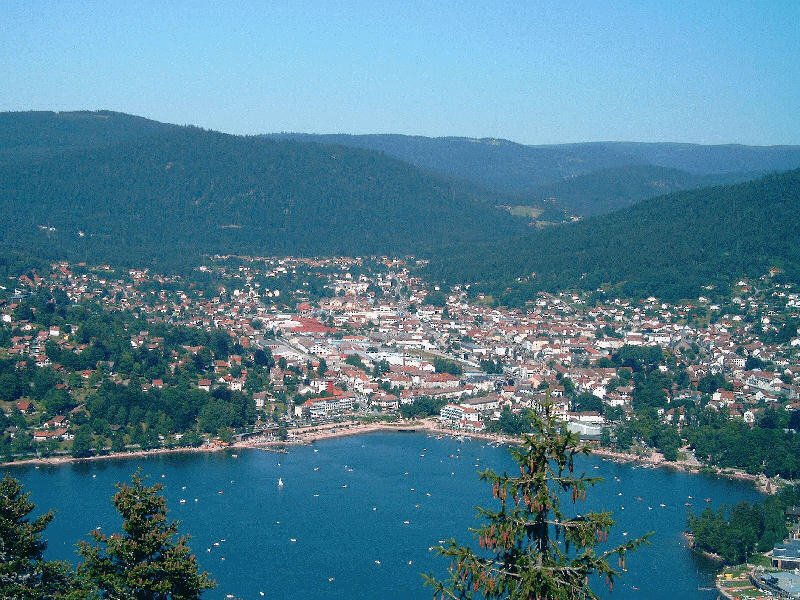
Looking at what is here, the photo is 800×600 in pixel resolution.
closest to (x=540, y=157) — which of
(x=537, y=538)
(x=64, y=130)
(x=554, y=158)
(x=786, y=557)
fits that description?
(x=554, y=158)

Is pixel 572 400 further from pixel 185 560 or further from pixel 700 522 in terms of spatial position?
pixel 185 560

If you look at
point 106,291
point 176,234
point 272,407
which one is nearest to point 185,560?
point 272,407

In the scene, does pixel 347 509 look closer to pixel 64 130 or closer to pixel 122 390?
pixel 122 390

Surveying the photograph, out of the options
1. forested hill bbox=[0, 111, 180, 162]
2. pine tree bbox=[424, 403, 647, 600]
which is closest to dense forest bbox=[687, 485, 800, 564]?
pine tree bbox=[424, 403, 647, 600]

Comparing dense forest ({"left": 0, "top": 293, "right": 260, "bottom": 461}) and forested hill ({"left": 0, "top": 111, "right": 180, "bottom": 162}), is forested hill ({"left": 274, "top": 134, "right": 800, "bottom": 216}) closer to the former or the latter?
forested hill ({"left": 0, "top": 111, "right": 180, "bottom": 162})

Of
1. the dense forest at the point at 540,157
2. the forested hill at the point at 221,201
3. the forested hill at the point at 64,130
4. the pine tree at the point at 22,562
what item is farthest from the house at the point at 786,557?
the dense forest at the point at 540,157

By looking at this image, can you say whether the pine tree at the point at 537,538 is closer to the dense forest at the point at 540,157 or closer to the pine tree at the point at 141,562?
the pine tree at the point at 141,562

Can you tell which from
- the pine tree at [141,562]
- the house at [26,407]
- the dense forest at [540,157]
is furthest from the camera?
the dense forest at [540,157]
